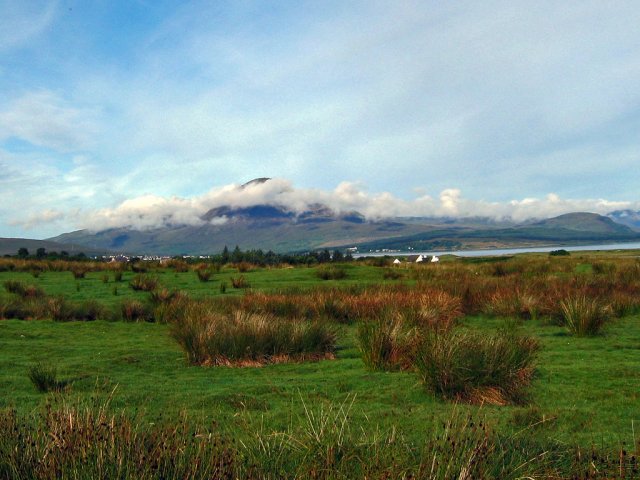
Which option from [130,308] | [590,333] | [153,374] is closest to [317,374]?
[153,374]

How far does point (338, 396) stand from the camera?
23.8ft

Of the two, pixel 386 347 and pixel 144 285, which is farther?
pixel 144 285

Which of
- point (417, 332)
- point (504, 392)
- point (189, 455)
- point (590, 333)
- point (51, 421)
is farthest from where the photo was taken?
point (590, 333)

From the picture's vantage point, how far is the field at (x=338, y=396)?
3941mm

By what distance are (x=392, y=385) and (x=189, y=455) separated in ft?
A: 15.0

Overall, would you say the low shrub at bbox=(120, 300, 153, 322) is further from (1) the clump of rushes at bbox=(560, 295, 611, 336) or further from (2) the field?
(1) the clump of rushes at bbox=(560, 295, 611, 336)

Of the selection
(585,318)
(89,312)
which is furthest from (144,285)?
(585,318)

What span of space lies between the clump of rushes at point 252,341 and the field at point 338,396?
172 millimetres

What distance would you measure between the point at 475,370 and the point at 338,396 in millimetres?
1866

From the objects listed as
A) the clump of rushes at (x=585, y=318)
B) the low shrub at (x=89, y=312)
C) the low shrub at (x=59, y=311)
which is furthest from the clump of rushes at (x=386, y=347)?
the low shrub at (x=59, y=311)

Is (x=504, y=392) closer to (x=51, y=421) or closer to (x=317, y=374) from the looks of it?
(x=317, y=374)

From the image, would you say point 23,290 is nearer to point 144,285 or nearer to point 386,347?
point 144,285

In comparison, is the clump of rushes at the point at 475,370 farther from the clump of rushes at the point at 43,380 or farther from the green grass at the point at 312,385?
the clump of rushes at the point at 43,380

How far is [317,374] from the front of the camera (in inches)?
352
